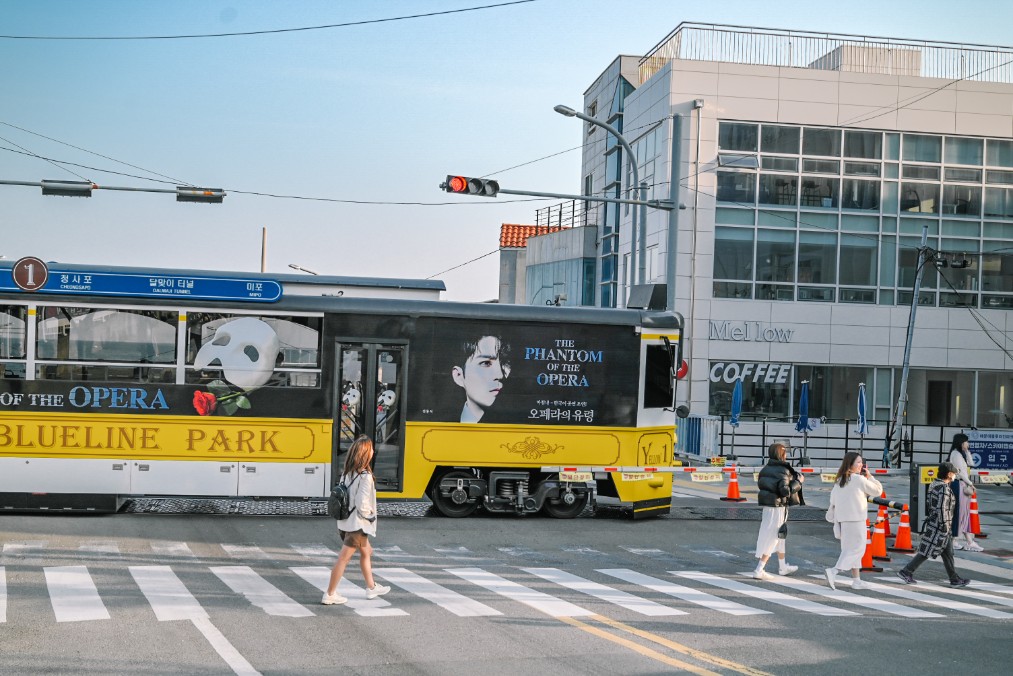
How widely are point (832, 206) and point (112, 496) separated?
78.4ft

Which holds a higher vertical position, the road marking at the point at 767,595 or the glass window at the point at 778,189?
the glass window at the point at 778,189

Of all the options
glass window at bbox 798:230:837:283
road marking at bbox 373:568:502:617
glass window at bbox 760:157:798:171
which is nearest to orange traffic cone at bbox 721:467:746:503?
road marking at bbox 373:568:502:617

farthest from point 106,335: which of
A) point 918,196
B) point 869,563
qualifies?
point 918,196

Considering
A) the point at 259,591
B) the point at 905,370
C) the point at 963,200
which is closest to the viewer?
the point at 259,591

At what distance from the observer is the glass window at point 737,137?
1276 inches

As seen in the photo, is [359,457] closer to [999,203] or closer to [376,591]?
[376,591]

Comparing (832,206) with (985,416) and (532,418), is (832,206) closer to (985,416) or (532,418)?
(985,416)

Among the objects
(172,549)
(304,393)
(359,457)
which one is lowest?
(172,549)

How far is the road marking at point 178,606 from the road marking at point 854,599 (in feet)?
21.6

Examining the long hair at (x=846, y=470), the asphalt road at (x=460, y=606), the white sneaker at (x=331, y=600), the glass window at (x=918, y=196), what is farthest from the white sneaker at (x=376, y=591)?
the glass window at (x=918, y=196)

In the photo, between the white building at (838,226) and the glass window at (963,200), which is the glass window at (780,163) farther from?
the glass window at (963,200)

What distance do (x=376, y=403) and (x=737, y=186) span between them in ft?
62.5

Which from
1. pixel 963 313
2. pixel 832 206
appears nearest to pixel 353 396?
pixel 832 206

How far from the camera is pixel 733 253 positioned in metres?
32.8
